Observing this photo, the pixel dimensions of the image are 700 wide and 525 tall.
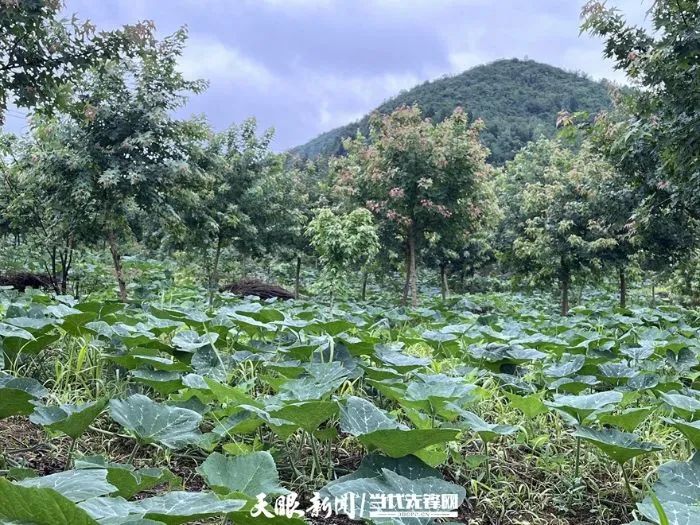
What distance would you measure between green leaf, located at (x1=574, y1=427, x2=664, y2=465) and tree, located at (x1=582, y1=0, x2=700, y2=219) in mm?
3884

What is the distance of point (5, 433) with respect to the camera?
185 cm

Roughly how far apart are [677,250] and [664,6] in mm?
6073

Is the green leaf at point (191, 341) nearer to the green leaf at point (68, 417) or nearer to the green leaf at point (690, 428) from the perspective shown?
the green leaf at point (68, 417)

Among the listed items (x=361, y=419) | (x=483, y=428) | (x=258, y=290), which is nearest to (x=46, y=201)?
(x=258, y=290)

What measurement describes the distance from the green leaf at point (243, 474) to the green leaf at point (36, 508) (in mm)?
456

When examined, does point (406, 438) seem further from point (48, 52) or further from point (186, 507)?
point (48, 52)

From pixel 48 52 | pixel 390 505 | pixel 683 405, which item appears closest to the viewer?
pixel 390 505

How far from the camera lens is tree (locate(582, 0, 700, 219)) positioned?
4.45m

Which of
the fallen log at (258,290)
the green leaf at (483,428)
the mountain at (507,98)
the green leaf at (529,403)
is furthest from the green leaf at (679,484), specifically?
the mountain at (507,98)

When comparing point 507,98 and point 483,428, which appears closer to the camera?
point 483,428

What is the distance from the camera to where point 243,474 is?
46.9 inches

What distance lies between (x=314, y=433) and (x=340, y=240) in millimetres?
8160

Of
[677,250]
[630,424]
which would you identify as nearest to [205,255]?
[677,250]

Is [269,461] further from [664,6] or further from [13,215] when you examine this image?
[13,215]
